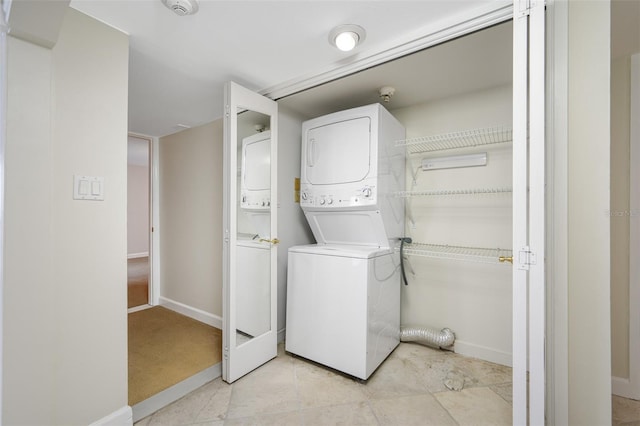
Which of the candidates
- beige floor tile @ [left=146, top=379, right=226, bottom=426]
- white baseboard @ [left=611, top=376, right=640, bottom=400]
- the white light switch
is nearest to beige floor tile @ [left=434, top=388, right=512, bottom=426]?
white baseboard @ [left=611, top=376, right=640, bottom=400]

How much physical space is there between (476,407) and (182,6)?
2.67 meters

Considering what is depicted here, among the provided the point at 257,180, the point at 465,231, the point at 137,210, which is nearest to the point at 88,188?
the point at 257,180

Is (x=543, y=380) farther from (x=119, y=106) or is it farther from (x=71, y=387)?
(x=119, y=106)

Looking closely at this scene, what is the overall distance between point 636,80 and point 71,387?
2.56 metres

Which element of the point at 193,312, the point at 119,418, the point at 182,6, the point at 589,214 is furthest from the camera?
the point at 193,312

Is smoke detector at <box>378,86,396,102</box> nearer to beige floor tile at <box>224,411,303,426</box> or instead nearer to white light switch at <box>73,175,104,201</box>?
white light switch at <box>73,175,104,201</box>

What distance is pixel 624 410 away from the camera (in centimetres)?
102

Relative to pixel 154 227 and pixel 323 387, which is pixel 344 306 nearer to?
pixel 323 387

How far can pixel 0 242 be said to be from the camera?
1.21m

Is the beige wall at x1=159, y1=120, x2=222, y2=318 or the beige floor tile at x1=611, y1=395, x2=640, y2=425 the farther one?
the beige wall at x1=159, y1=120, x2=222, y2=318

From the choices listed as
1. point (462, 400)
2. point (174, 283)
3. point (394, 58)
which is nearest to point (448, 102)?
point (394, 58)

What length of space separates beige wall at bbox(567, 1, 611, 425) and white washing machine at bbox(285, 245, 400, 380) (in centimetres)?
106

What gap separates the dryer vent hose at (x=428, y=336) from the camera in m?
2.31

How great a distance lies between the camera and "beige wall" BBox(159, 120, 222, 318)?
3047 millimetres
